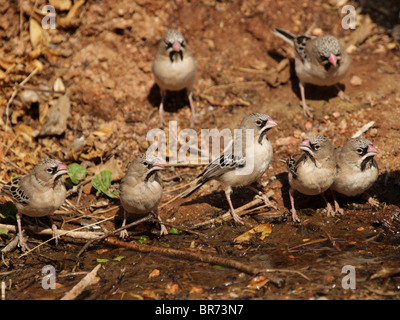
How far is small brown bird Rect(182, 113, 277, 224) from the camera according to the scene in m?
7.20

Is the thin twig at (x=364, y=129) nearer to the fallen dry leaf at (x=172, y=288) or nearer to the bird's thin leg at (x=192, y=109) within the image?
the bird's thin leg at (x=192, y=109)

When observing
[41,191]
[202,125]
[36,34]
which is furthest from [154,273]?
[36,34]

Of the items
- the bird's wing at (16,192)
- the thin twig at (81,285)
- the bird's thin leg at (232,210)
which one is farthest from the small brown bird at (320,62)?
the bird's wing at (16,192)

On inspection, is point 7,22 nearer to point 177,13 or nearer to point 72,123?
point 72,123

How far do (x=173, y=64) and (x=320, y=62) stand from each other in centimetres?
262

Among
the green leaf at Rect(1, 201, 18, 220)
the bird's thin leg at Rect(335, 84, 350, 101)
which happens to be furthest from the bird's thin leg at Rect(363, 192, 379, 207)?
the green leaf at Rect(1, 201, 18, 220)

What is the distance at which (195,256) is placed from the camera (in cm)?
635

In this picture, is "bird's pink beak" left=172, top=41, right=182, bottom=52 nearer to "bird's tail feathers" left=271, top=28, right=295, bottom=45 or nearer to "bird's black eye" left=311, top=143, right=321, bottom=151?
"bird's tail feathers" left=271, top=28, right=295, bottom=45

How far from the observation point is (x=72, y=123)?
30.9 feet

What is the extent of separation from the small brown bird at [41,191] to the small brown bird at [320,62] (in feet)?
15.1

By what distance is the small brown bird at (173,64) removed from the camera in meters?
8.94

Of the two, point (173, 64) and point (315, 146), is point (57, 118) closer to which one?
point (173, 64)

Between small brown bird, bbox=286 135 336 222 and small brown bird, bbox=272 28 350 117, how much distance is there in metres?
2.15

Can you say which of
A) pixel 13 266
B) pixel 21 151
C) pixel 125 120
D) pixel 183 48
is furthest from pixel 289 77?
pixel 13 266
